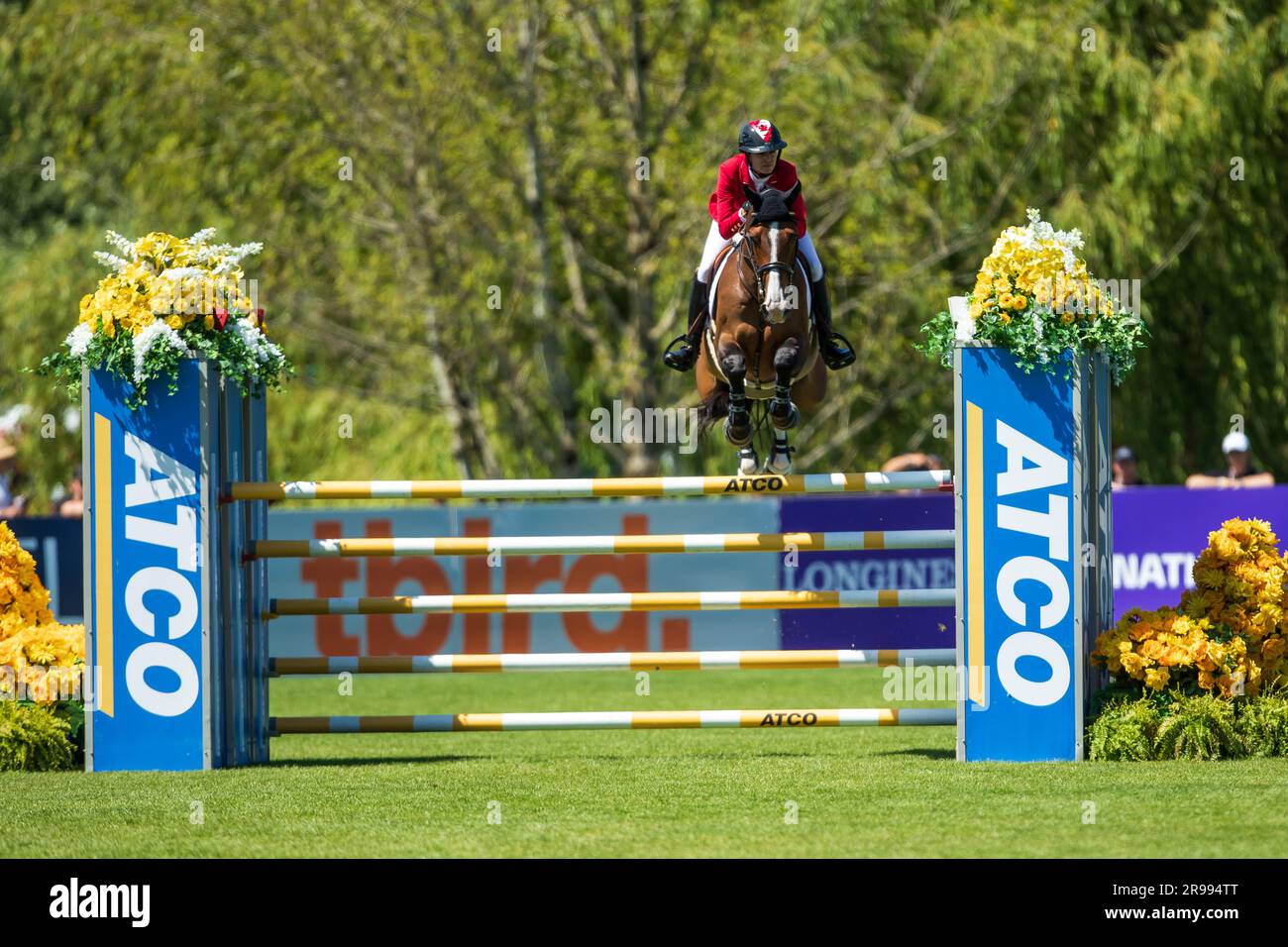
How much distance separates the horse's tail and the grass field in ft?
5.48

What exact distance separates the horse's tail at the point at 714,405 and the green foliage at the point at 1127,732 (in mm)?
2552

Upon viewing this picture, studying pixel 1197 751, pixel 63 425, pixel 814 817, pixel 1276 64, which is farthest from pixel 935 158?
pixel 814 817

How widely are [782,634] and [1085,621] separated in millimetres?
5990

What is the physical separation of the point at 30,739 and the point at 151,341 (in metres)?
1.89

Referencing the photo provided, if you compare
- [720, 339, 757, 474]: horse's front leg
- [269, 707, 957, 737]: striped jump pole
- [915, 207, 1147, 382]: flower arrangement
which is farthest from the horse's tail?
[269, 707, 957, 737]: striped jump pole

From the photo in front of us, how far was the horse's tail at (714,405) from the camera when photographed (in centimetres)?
Answer: 925

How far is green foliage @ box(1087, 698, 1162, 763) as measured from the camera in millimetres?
7551

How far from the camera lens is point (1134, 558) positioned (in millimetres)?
14000

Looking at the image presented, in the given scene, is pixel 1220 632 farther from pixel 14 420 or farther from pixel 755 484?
pixel 14 420

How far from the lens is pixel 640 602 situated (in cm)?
818

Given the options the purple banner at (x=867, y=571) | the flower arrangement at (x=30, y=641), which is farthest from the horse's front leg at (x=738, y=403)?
the purple banner at (x=867, y=571)

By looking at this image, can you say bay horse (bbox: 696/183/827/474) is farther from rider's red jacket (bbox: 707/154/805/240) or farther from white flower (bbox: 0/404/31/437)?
white flower (bbox: 0/404/31/437)

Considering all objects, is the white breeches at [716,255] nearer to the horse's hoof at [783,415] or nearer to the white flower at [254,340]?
the horse's hoof at [783,415]

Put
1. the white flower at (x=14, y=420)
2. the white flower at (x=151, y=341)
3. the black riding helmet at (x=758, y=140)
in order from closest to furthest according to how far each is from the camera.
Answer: the white flower at (x=151, y=341), the black riding helmet at (x=758, y=140), the white flower at (x=14, y=420)
